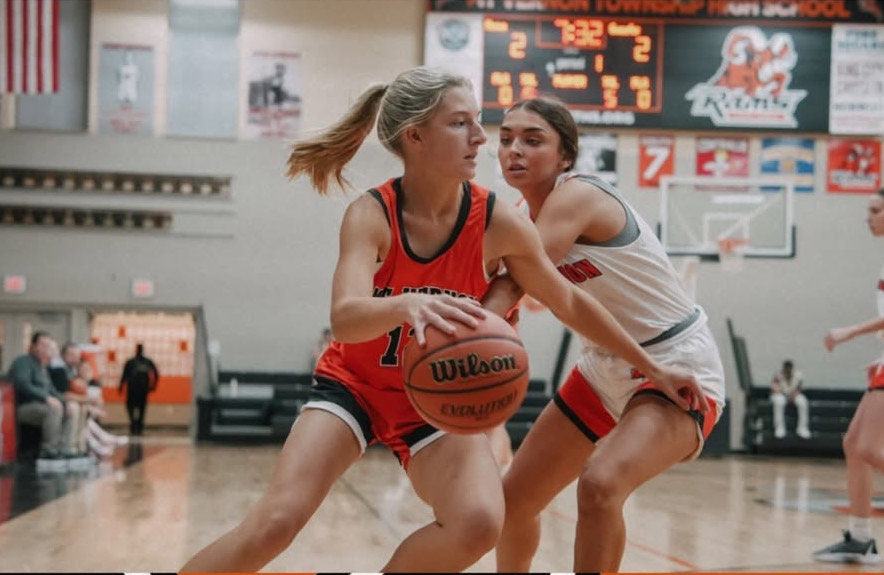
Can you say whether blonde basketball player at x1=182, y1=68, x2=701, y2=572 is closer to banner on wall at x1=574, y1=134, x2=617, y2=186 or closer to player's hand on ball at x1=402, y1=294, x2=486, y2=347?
player's hand on ball at x1=402, y1=294, x2=486, y2=347

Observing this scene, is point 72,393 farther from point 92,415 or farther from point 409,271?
point 409,271

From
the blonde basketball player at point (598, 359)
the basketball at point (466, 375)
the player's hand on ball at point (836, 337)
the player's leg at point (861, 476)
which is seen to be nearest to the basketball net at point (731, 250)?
the player's leg at point (861, 476)

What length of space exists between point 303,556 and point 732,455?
1053 cm

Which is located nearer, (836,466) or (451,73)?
(451,73)

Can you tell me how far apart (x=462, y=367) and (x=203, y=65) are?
44.9 ft

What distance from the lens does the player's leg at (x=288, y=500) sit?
2727mm

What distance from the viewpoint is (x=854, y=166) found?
50.9 ft

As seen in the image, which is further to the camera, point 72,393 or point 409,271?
point 72,393

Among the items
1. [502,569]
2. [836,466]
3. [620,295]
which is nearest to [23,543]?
[502,569]

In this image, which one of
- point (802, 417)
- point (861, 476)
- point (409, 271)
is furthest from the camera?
point (802, 417)

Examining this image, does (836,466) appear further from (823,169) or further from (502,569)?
(502,569)

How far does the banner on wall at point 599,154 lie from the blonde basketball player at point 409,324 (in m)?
12.3

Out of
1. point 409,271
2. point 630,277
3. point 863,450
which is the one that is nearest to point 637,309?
point 630,277

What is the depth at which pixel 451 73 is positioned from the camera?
117 inches
